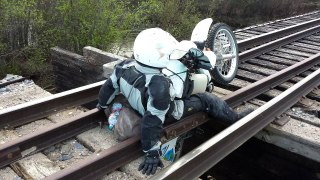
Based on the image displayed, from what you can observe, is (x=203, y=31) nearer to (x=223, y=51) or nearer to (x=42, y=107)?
(x=223, y=51)

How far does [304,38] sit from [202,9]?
11.8 metres

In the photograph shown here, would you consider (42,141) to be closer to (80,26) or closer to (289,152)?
(289,152)

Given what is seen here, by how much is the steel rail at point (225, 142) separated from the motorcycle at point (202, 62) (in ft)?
2.10

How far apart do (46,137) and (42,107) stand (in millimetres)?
696

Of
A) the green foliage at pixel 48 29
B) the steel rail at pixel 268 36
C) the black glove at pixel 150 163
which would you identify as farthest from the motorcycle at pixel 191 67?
the green foliage at pixel 48 29

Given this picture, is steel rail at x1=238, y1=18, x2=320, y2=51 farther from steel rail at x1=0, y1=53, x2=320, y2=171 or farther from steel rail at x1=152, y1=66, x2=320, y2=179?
steel rail at x1=152, y1=66, x2=320, y2=179

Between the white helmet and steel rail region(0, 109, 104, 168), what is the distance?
112cm

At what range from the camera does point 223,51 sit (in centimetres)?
560

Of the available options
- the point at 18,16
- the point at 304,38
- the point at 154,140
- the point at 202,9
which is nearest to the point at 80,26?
the point at 18,16

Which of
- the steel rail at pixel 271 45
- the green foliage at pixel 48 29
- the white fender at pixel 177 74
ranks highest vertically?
the white fender at pixel 177 74

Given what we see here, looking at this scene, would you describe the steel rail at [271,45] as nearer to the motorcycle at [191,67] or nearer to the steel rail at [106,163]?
the motorcycle at [191,67]

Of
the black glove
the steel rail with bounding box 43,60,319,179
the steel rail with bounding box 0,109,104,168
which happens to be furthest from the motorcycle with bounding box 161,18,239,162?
the steel rail with bounding box 0,109,104,168

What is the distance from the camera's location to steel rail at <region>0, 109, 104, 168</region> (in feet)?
11.2

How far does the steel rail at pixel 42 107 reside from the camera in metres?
4.00
